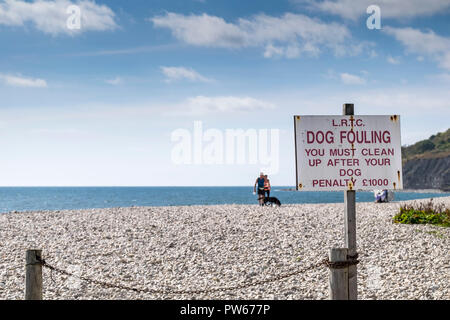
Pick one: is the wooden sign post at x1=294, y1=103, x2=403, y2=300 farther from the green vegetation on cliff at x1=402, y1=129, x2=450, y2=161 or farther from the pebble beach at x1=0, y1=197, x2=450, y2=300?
the green vegetation on cliff at x1=402, y1=129, x2=450, y2=161

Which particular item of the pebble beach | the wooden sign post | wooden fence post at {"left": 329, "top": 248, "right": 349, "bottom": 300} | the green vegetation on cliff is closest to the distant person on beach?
the pebble beach

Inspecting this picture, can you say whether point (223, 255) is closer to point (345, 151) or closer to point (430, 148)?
point (345, 151)

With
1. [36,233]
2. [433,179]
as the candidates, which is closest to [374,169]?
[36,233]

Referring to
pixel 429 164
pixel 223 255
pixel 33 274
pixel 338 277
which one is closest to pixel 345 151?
pixel 338 277

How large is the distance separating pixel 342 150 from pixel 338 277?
158cm

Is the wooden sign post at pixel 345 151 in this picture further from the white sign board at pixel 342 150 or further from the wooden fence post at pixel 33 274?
the wooden fence post at pixel 33 274

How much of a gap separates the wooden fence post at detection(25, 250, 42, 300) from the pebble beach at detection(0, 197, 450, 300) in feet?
8.72

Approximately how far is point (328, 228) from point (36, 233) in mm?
9452

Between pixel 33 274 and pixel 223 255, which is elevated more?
pixel 33 274

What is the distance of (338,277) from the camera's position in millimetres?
4918

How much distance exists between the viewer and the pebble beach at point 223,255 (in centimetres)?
816

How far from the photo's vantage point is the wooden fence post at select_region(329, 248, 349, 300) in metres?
4.90

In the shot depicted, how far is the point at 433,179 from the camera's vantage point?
16075 cm

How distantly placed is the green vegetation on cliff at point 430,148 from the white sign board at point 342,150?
17991 centimetres
